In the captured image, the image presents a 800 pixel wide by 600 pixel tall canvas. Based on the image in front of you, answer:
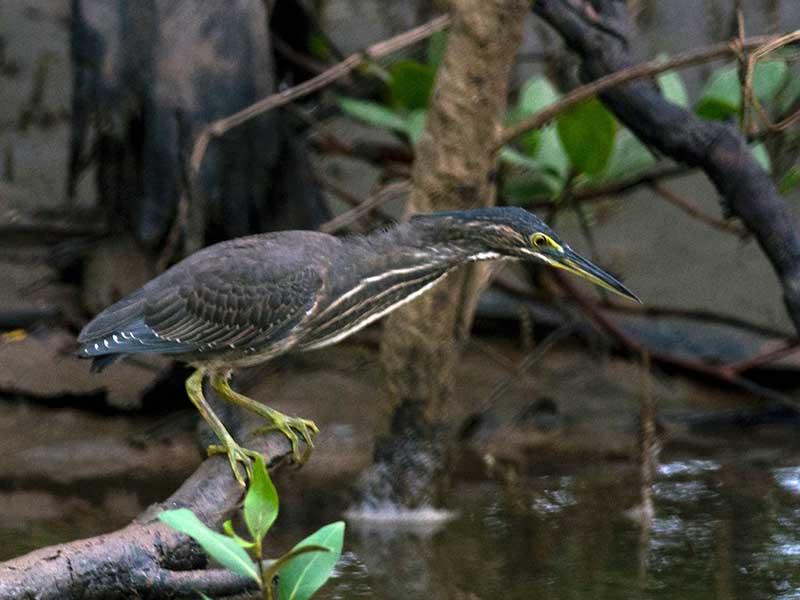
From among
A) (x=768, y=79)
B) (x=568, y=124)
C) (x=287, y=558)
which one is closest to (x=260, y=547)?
(x=287, y=558)

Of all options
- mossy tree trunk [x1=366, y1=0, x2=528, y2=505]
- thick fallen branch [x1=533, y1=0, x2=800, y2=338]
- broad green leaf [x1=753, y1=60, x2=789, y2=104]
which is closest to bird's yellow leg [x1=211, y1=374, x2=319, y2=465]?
mossy tree trunk [x1=366, y1=0, x2=528, y2=505]

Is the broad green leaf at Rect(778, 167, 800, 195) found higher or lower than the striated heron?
higher

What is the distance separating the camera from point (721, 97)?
20.0ft

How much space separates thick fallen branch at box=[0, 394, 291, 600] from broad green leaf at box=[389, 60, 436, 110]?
346 cm

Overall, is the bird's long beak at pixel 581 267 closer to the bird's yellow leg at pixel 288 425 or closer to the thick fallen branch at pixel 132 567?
the bird's yellow leg at pixel 288 425

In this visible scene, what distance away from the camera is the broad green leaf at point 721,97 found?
5.95 metres

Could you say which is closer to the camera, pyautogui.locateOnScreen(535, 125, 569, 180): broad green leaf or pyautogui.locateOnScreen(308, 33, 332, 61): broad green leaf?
pyautogui.locateOnScreen(535, 125, 569, 180): broad green leaf

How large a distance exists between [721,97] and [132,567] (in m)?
3.80

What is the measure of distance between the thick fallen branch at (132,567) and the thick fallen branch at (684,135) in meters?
Answer: 2.22

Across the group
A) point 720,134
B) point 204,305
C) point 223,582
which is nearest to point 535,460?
point 720,134

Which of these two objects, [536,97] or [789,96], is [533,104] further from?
[789,96]

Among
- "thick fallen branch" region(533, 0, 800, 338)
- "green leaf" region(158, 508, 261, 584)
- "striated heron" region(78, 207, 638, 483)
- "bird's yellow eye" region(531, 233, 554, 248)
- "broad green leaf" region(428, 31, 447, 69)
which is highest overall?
"broad green leaf" region(428, 31, 447, 69)

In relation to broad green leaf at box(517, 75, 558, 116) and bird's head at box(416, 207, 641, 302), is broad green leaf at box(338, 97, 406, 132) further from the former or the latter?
bird's head at box(416, 207, 641, 302)

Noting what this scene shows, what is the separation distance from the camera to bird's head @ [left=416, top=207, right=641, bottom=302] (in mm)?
3779
